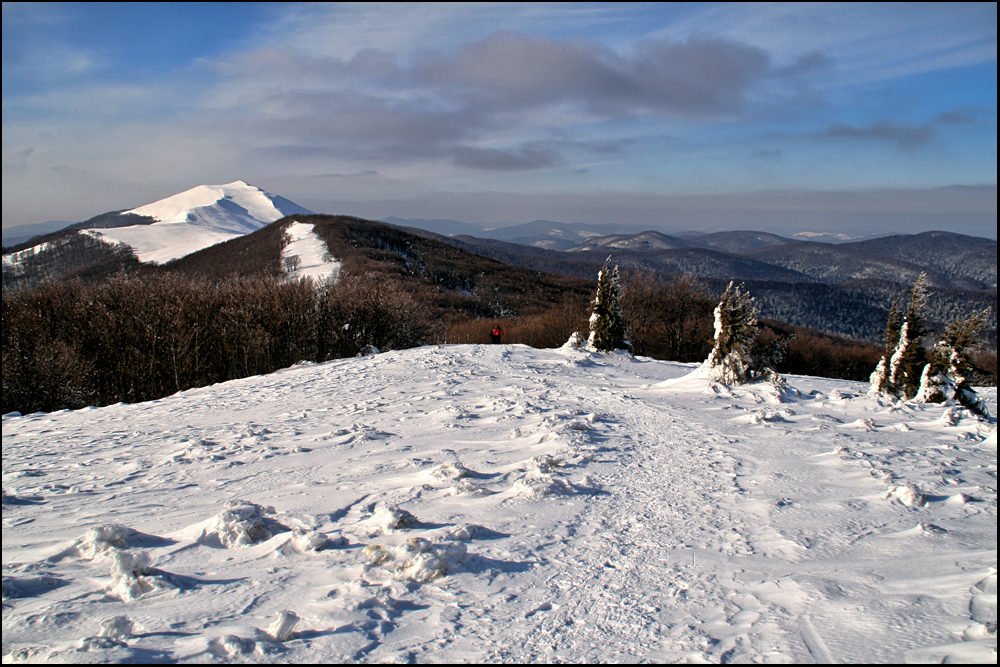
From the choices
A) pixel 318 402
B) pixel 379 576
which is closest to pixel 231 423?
pixel 318 402

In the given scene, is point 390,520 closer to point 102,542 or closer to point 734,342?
point 102,542

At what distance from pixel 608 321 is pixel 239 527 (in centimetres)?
1642

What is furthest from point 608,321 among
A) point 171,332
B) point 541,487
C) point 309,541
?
point 171,332

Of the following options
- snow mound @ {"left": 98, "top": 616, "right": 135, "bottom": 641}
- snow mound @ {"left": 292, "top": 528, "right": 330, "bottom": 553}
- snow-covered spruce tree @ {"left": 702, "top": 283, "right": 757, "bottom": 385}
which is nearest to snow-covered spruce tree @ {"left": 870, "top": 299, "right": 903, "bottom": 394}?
snow-covered spruce tree @ {"left": 702, "top": 283, "right": 757, "bottom": 385}

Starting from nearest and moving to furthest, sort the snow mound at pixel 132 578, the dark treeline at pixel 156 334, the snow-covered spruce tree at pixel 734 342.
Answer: the snow mound at pixel 132 578
the snow-covered spruce tree at pixel 734 342
the dark treeline at pixel 156 334

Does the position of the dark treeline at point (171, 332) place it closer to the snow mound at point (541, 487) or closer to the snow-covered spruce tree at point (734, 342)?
the snow-covered spruce tree at point (734, 342)

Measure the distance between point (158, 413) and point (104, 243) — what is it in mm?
222983

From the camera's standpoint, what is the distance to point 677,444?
852 cm

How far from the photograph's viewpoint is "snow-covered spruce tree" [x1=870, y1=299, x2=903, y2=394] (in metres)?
15.1

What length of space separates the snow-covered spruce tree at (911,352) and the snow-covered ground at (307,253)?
85313 millimetres

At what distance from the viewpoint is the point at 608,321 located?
1991cm

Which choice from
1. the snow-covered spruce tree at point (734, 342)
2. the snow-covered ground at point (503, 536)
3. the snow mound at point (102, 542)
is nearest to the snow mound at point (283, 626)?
the snow-covered ground at point (503, 536)

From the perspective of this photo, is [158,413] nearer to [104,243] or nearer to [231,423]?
[231,423]

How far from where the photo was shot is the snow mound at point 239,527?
16.4 feet
